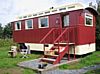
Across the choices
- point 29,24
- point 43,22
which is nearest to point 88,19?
point 43,22

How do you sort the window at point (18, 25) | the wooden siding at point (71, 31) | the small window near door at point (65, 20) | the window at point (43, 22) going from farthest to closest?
the window at point (18, 25)
the window at point (43, 22)
the small window near door at point (65, 20)
the wooden siding at point (71, 31)

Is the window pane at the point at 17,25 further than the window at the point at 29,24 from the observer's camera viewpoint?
Yes

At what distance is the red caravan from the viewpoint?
12.6 metres

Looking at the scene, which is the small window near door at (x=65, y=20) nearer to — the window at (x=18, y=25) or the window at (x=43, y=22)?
the window at (x=43, y=22)

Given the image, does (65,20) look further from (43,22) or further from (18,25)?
(18,25)

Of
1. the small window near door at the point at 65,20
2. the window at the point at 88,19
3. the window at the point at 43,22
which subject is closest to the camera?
the window at the point at 88,19

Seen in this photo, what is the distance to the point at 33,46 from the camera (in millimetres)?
16375

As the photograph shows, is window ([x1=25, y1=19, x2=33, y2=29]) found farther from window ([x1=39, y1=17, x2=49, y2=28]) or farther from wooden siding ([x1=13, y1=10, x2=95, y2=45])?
window ([x1=39, y1=17, x2=49, y2=28])

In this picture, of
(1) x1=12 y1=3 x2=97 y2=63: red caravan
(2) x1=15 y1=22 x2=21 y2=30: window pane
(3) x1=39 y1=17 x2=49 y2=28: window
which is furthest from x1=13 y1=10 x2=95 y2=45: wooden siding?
(2) x1=15 y1=22 x2=21 y2=30: window pane

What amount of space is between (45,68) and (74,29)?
4.22 metres

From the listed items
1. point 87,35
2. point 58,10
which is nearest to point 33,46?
point 58,10

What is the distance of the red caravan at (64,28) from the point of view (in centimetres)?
1259

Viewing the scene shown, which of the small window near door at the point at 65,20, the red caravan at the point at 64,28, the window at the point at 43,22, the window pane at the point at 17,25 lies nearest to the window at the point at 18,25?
the window pane at the point at 17,25

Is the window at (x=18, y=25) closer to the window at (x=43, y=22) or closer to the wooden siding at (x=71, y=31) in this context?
the wooden siding at (x=71, y=31)
